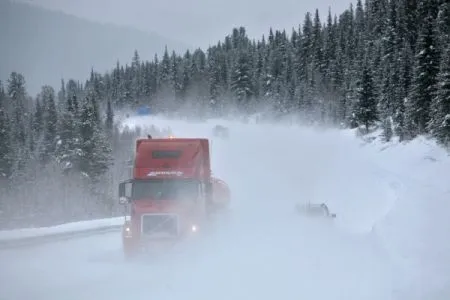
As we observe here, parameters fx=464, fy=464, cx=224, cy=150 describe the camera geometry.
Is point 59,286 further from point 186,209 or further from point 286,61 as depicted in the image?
point 286,61

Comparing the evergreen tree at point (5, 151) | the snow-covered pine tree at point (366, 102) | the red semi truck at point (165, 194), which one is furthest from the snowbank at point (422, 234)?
the evergreen tree at point (5, 151)

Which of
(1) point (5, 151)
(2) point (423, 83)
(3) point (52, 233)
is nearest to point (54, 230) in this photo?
(3) point (52, 233)

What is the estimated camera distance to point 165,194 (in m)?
14.6

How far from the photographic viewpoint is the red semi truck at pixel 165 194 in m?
14.3

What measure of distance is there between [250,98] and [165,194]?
291ft

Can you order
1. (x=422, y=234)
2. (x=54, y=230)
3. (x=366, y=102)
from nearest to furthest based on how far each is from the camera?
(x=422, y=234) < (x=54, y=230) < (x=366, y=102)

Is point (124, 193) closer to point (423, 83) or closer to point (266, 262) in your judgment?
point (266, 262)

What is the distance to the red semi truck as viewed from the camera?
14305 millimetres

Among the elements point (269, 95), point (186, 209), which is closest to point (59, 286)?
point (186, 209)

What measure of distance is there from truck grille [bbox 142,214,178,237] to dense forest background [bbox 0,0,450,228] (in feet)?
79.8

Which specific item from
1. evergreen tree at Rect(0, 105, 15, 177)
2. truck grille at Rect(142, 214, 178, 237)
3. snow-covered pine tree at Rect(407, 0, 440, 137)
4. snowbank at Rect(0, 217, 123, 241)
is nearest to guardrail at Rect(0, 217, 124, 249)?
snowbank at Rect(0, 217, 123, 241)

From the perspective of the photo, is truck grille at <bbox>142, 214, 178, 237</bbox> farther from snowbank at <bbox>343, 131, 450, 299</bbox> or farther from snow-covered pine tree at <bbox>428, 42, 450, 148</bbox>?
snow-covered pine tree at <bbox>428, 42, 450, 148</bbox>

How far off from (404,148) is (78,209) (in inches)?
1257

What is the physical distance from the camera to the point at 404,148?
1483 inches
